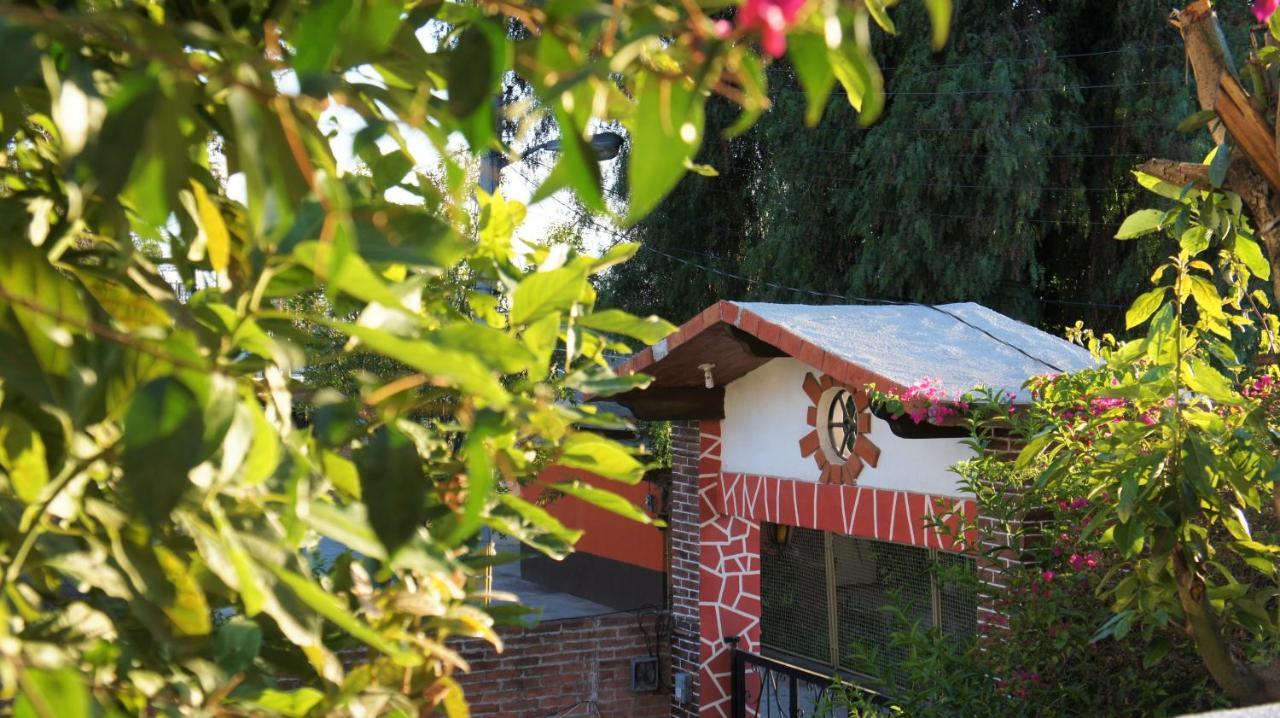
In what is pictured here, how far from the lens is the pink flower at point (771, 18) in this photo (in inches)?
23.3

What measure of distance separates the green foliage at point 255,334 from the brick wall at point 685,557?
20.9ft

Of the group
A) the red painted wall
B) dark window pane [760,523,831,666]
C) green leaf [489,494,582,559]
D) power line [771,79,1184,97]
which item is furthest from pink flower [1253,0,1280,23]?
power line [771,79,1184,97]

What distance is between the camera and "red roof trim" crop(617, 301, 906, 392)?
5.29 metres

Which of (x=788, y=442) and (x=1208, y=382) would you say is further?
(x=788, y=442)

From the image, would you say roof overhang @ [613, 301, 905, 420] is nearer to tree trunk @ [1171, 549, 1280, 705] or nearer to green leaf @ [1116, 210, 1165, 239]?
green leaf @ [1116, 210, 1165, 239]

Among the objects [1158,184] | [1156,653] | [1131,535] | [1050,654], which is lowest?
[1050,654]

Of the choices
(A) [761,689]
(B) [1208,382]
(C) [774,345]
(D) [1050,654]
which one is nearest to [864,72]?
(B) [1208,382]

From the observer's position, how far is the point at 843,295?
15.6 metres

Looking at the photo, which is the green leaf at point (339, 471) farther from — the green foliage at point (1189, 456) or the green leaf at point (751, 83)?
the green foliage at point (1189, 456)

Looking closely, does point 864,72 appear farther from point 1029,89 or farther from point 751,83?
point 1029,89

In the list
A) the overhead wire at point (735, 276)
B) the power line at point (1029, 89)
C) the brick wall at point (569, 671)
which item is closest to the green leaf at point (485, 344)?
the brick wall at point (569, 671)

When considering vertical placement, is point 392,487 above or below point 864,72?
below

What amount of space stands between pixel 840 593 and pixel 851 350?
5.90 ft

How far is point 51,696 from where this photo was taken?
66 centimetres
